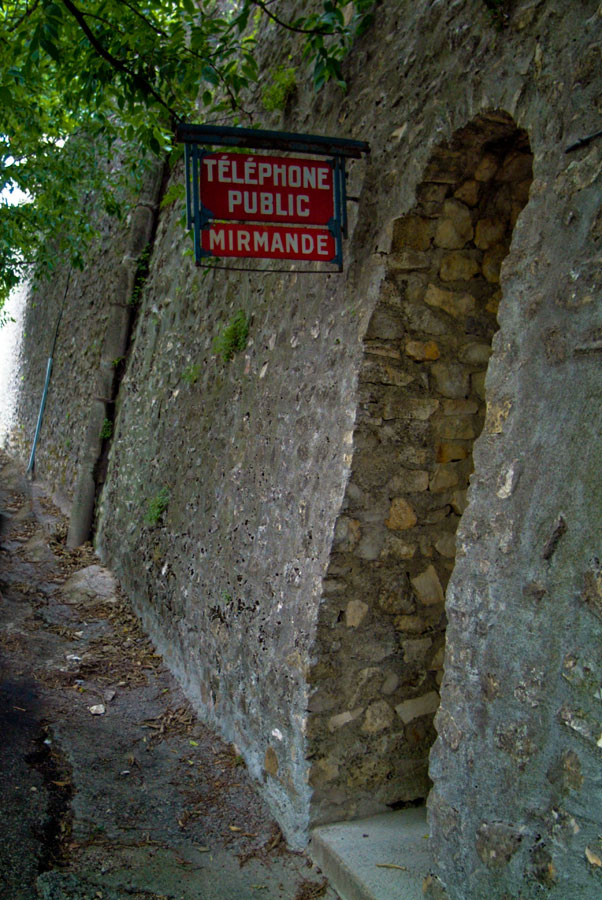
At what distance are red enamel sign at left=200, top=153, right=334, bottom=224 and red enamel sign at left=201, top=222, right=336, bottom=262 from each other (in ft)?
0.15

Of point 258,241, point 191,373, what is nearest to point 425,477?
point 258,241

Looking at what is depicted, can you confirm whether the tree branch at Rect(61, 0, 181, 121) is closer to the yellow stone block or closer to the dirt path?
the yellow stone block

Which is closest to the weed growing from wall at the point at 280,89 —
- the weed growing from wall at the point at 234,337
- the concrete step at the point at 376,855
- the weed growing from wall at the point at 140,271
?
the weed growing from wall at the point at 234,337

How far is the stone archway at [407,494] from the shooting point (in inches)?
137

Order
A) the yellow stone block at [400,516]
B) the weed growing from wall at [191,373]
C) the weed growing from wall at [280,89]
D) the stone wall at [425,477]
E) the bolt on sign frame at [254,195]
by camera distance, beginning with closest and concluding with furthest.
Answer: the stone wall at [425,477]
the bolt on sign frame at [254,195]
the yellow stone block at [400,516]
the weed growing from wall at [280,89]
the weed growing from wall at [191,373]

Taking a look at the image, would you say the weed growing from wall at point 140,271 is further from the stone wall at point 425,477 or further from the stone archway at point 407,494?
the stone archway at point 407,494

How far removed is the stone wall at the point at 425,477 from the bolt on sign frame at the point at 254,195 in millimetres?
288

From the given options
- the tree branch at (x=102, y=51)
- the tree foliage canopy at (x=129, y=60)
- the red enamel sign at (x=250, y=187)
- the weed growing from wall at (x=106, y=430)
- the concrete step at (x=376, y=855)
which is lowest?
the concrete step at (x=376, y=855)

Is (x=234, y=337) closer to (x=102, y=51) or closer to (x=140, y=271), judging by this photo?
(x=102, y=51)

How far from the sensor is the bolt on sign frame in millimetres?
3395

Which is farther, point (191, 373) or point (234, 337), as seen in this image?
point (191, 373)

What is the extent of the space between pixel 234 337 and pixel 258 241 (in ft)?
5.38

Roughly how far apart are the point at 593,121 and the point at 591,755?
1.85 metres

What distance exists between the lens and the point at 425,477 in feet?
12.1
